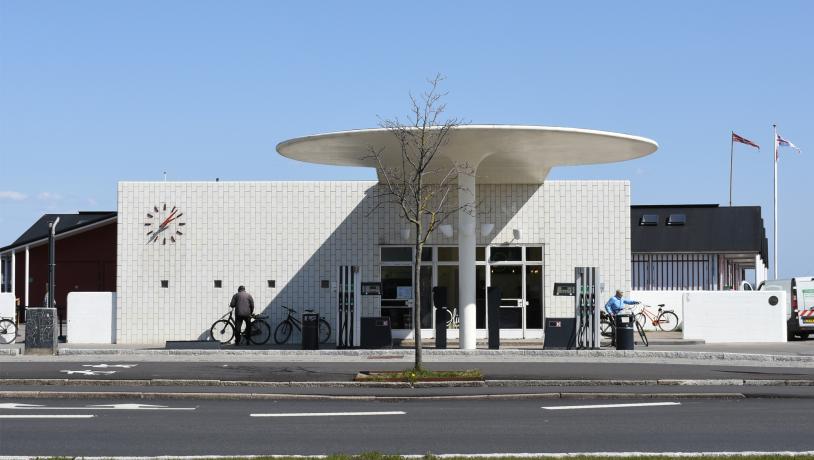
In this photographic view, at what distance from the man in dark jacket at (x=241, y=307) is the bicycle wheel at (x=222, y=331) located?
0.63 meters

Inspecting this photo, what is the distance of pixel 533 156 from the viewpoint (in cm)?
2600

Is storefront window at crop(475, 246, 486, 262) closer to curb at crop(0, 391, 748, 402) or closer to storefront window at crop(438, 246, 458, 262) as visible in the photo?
storefront window at crop(438, 246, 458, 262)

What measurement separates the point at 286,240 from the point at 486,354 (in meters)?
7.24

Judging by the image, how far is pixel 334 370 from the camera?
2098cm

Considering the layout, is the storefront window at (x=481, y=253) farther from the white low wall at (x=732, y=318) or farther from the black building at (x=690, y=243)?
the black building at (x=690, y=243)

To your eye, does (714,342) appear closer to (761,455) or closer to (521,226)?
(521,226)

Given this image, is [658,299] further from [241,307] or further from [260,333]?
[241,307]

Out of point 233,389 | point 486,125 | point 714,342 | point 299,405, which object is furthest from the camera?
point 714,342

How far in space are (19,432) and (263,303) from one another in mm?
16641

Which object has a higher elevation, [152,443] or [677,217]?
[677,217]

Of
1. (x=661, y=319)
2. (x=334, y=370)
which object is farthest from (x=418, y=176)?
(x=661, y=319)

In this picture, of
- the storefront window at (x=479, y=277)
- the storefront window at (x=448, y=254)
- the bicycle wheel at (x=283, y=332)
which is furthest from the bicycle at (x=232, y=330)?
the storefront window at (x=448, y=254)

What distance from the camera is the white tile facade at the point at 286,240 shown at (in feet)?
96.1

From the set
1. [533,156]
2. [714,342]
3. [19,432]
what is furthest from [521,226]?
[19,432]
